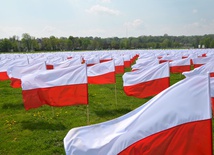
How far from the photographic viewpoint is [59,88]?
9414 mm

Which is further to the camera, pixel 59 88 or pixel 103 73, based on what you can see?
pixel 103 73

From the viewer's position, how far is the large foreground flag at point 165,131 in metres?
4.16

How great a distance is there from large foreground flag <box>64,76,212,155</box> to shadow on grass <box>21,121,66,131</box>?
18.2ft

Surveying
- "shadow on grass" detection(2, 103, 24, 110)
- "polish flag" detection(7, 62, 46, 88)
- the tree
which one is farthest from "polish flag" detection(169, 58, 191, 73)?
the tree

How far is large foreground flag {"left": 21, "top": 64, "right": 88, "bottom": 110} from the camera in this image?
933cm

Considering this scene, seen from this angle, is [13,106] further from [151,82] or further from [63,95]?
[151,82]

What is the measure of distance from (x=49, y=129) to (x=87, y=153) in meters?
5.82

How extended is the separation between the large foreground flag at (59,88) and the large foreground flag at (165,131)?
495 cm

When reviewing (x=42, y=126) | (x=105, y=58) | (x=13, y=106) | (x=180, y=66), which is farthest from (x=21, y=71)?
(x=105, y=58)

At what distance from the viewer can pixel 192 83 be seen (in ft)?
14.6

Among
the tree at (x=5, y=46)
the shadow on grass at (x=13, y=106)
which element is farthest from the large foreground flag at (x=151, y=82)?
the tree at (x=5, y=46)

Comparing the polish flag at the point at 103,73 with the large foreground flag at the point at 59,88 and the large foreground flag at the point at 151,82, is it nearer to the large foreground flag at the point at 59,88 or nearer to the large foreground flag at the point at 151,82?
the large foreground flag at the point at 151,82

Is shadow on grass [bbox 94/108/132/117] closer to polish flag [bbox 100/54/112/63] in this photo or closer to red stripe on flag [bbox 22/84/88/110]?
red stripe on flag [bbox 22/84/88/110]

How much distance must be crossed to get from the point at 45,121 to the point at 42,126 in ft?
2.17
